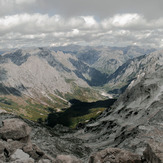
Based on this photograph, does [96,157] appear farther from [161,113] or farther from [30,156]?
[161,113]

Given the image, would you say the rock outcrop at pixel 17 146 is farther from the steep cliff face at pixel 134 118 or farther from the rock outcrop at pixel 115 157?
the steep cliff face at pixel 134 118

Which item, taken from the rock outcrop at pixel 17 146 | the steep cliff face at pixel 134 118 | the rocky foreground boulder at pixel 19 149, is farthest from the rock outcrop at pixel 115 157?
the steep cliff face at pixel 134 118

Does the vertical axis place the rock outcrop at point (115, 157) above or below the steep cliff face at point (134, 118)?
above

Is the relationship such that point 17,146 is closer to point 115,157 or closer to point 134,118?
point 115,157

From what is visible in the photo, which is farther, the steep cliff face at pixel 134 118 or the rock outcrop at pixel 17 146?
the steep cliff face at pixel 134 118

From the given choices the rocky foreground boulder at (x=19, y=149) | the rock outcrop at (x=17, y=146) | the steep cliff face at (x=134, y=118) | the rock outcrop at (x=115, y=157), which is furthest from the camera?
the steep cliff face at (x=134, y=118)

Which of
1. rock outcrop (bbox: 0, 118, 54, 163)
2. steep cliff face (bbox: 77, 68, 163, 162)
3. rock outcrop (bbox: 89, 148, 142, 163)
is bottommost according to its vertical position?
steep cliff face (bbox: 77, 68, 163, 162)

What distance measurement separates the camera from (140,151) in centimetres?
4431

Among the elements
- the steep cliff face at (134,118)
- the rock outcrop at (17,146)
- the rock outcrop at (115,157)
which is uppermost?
the rock outcrop at (115,157)

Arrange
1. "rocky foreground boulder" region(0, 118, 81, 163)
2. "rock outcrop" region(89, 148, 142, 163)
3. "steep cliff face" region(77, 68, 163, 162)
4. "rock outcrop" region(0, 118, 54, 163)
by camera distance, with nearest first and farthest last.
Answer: "rock outcrop" region(89, 148, 142, 163), "rocky foreground boulder" region(0, 118, 81, 163), "rock outcrop" region(0, 118, 54, 163), "steep cliff face" region(77, 68, 163, 162)

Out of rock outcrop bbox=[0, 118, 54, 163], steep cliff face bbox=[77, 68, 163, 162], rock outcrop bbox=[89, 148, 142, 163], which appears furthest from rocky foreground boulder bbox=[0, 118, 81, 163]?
steep cliff face bbox=[77, 68, 163, 162]

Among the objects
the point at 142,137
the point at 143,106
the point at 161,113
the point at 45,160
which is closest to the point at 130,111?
the point at 143,106

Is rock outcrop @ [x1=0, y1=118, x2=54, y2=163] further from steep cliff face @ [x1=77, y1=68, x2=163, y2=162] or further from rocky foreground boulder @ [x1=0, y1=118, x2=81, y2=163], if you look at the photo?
steep cliff face @ [x1=77, y1=68, x2=163, y2=162]

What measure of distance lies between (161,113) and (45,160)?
6609 cm
